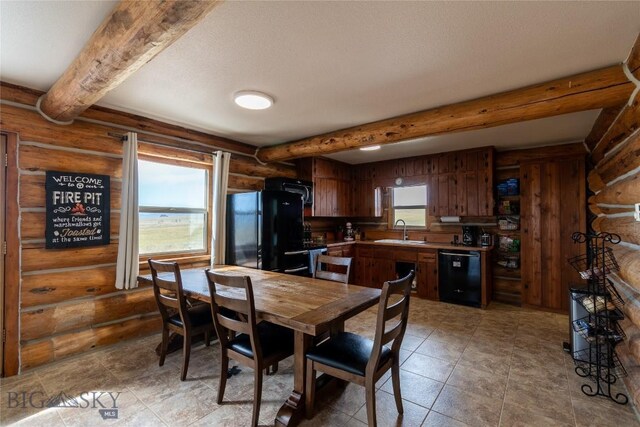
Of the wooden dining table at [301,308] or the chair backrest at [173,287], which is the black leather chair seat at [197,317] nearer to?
the chair backrest at [173,287]

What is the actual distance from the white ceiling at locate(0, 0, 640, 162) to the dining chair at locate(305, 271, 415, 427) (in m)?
1.49

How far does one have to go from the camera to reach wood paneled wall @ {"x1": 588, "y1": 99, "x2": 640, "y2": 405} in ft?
6.52

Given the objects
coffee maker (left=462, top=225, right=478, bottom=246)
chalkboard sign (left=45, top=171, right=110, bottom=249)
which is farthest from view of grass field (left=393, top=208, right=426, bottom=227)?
chalkboard sign (left=45, top=171, right=110, bottom=249)

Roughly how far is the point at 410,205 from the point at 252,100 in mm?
3816

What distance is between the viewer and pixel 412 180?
5273 mm

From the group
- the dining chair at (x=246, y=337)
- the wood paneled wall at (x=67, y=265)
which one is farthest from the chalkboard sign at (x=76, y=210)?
the dining chair at (x=246, y=337)

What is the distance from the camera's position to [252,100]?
8.79 feet

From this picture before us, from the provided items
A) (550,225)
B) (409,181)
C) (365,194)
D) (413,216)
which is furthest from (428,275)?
(365,194)

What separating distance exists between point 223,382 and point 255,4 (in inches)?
95.0

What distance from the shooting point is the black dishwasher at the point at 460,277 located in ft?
14.0

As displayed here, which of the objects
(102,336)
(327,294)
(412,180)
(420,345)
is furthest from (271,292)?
(412,180)

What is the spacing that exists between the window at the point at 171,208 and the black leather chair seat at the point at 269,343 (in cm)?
197

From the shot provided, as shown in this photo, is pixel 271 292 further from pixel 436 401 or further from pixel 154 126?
pixel 154 126

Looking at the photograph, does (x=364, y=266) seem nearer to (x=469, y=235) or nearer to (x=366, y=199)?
(x=366, y=199)
